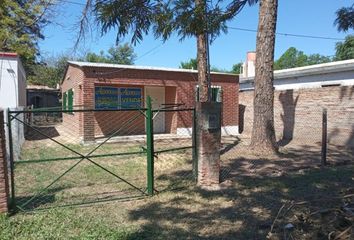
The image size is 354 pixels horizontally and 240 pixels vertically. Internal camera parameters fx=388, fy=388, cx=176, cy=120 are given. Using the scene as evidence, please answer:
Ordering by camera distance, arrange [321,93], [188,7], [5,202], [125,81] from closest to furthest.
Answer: [188,7] → [5,202] → [321,93] → [125,81]

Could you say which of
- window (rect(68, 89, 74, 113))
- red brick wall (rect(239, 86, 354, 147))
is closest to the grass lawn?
red brick wall (rect(239, 86, 354, 147))

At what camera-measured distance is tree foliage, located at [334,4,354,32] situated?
5.09 metres

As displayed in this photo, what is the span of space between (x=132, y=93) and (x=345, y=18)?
13.3 meters

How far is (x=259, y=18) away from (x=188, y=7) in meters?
8.19

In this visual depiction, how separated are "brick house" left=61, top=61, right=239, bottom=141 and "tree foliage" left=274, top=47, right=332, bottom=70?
47802 mm

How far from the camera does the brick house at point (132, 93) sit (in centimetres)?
1553

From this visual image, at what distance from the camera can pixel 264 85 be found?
1168cm

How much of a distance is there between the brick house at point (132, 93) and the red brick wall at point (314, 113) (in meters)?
2.71

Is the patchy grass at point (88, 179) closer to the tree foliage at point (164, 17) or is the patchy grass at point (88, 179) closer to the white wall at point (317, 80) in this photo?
the tree foliage at point (164, 17)

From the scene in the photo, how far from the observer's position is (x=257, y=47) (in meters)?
11.8

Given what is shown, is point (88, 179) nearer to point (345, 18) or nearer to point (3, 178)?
point (3, 178)

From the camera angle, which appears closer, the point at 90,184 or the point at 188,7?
the point at 188,7

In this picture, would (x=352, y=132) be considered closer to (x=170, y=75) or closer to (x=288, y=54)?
(x=170, y=75)

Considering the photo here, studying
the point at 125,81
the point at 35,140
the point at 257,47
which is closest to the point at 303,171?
the point at 257,47
